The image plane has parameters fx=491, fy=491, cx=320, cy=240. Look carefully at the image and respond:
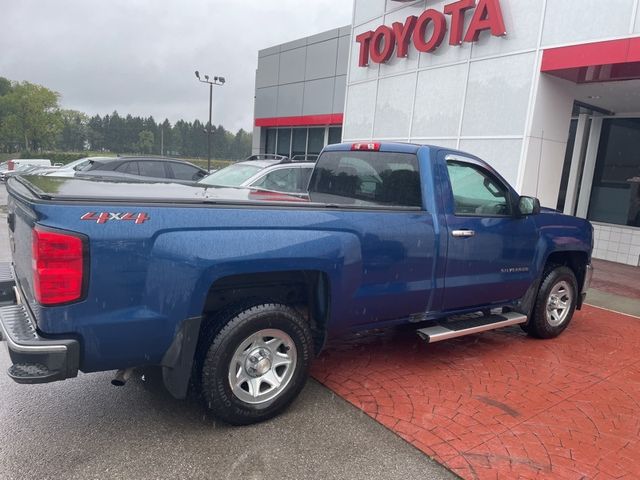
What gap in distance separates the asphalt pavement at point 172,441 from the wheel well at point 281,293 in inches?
24.8

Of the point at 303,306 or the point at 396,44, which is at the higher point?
the point at 396,44

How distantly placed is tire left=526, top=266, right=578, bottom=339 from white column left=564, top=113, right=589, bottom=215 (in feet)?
25.1

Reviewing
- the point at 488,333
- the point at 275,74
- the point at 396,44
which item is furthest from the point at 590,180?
the point at 275,74

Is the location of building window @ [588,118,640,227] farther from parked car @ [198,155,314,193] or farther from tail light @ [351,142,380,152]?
tail light @ [351,142,380,152]

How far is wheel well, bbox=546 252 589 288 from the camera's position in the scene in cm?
554

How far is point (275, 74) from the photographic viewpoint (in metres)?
23.6

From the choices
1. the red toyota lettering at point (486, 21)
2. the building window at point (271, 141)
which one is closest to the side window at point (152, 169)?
the red toyota lettering at point (486, 21)

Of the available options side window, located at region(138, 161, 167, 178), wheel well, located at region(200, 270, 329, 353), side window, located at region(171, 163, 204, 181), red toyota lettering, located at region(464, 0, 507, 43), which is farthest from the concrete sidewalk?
side window, located at region(138, 161, 167, 178)

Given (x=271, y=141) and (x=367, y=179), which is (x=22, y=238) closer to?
(x=367, y=179)

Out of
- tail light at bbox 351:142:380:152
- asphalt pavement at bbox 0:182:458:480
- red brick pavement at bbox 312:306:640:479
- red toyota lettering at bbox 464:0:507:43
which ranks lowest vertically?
asphalt pavement at bbox 0:182:458:480

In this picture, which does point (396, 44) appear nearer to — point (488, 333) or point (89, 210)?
point (488, 333)

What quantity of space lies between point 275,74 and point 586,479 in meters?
23.0

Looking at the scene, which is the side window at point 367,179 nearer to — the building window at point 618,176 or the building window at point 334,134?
the building window at point 618,176

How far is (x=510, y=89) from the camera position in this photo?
379 inches
